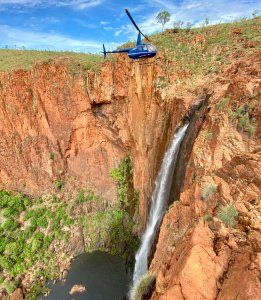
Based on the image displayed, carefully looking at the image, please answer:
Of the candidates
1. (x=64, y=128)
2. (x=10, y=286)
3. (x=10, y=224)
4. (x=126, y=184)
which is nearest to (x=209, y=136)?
(x=126, y=184)

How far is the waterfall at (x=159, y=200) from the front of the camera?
18188mm

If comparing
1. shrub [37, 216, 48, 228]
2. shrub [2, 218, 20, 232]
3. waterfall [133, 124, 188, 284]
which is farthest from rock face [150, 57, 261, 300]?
shrub [2, 218, 20, 232]

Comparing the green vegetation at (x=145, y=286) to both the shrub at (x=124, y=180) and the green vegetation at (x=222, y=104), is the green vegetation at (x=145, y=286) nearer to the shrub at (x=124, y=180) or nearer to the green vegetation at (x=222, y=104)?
the green vegetation at (x=222, y=104)

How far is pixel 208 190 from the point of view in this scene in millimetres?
11914

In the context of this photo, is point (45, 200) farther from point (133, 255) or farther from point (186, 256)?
point (186, 256)

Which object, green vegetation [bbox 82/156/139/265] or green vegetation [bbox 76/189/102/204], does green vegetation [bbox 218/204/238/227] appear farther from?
green vegetation [bbox 76/189/102/204]

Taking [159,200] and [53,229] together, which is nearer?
[159,200]

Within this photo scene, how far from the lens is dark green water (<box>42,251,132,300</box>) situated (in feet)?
70.4

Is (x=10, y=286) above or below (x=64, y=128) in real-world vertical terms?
below

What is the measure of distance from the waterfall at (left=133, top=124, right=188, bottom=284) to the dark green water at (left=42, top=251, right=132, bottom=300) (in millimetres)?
1699

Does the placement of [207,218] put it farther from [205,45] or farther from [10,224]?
[10,224]

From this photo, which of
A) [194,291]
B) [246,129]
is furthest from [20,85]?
[194,291]

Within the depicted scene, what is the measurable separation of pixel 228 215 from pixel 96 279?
15.4m

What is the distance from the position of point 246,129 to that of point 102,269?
54.4ft
